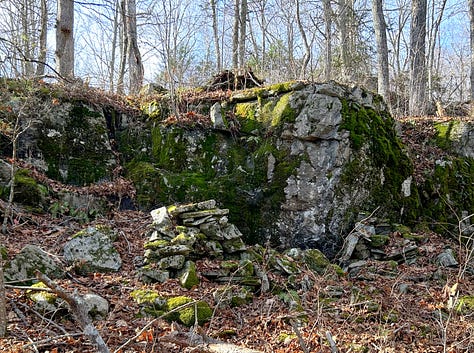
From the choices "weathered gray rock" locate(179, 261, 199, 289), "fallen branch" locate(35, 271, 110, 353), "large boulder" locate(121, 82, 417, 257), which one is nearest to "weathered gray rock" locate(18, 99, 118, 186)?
"large boulder" locate(121, 82, 417, 257)

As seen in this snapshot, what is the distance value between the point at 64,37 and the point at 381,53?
326 inches

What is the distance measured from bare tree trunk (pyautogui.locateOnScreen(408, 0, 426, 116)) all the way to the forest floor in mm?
6217

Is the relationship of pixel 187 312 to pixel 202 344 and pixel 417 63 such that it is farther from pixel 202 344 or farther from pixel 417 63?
pixel 417 63

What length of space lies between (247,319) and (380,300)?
5.39 feet

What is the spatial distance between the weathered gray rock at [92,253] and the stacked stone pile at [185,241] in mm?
427

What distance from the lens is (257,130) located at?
7.36 meters

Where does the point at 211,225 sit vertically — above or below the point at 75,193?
below

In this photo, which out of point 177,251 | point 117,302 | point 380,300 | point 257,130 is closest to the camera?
point 117,302

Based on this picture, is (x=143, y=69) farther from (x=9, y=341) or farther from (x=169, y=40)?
(x=9, y=341)

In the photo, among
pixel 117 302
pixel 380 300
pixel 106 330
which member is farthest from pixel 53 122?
pixel 380 300

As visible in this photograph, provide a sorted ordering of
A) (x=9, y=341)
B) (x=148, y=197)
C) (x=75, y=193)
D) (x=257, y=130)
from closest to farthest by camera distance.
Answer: (x=9, y=341) < (x=75, y=193) < (x=148, y=197) < (x=257, y=130)

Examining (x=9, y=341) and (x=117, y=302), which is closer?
(x=9, y=341)

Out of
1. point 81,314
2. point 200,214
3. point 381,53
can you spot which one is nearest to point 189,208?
point 200,214

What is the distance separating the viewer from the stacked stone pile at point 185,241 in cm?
469
